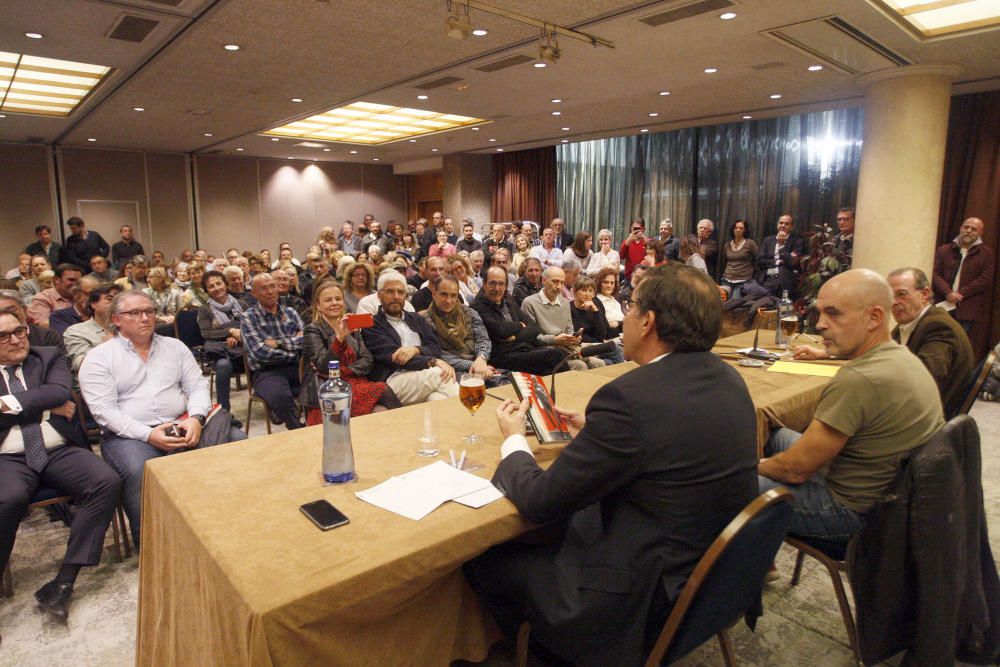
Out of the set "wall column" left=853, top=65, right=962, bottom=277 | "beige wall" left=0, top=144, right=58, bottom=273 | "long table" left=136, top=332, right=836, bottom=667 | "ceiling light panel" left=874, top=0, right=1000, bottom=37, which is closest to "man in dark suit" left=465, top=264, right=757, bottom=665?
"long table" left=136, top=332, right=836, bottom=667

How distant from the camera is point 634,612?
1396 millimetres

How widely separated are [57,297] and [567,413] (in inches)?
212

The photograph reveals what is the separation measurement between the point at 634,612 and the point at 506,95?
6596mm

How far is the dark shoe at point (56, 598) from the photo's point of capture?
2270mm

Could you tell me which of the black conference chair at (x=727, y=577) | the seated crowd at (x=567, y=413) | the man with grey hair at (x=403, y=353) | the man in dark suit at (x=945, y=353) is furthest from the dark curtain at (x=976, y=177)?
the black conference chair at (x=727, y=577)

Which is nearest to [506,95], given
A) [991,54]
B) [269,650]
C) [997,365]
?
[991,54]

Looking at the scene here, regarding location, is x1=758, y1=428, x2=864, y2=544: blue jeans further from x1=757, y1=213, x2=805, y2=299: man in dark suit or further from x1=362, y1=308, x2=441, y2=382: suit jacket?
x1=757, y1=213, x2=805, y2=299: man in dark suit

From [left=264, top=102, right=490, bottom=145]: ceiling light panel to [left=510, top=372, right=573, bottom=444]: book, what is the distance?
261 inches

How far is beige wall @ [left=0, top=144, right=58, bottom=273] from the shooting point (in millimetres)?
10852

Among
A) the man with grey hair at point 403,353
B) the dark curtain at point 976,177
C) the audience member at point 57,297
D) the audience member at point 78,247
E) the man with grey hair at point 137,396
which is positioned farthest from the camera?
the audience member at point 78,247

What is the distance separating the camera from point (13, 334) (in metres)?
2.51

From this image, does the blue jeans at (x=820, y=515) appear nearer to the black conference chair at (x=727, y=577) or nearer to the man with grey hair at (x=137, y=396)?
the black conference chair at (x=727, y=577)

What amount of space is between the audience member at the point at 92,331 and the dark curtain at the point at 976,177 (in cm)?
818

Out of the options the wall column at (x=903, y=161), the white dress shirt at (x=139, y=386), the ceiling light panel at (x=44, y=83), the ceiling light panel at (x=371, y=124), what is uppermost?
the ceiling light panel at (x=371, y=124)
